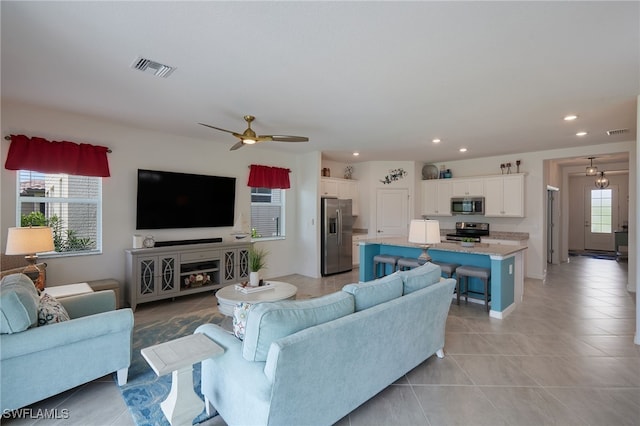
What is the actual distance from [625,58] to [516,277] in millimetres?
2991

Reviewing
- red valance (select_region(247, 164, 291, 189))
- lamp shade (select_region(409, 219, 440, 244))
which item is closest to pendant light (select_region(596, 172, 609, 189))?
lamp shade (select_region(409, 219, 440, 244))

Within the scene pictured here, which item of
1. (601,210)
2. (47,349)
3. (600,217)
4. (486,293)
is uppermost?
(601,210)

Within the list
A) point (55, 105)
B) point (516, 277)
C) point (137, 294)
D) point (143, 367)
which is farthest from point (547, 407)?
point (55, 105)

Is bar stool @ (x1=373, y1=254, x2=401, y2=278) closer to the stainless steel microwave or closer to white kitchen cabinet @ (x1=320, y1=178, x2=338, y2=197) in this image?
white kitchen cabinet @ (x1=320, y1=178, x2=338, y2=197)

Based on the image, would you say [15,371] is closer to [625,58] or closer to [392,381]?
[392,381]

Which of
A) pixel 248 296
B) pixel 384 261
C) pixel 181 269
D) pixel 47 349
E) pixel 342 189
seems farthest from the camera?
pixel 342 189

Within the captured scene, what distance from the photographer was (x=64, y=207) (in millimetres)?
3949

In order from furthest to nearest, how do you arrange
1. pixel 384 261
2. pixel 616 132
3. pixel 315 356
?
1. pixel 384 261
2. pixel 616 132
3. pixel 315 356

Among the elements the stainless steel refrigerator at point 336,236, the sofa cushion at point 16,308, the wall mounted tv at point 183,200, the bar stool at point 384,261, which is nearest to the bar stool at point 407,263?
the bar stool at point 384,261

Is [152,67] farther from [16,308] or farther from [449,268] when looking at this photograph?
[449,268]

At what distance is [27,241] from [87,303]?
818mm

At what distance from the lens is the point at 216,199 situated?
525 cm

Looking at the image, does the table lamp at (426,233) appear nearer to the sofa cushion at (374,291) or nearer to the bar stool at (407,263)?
the bar stool at (407,263)

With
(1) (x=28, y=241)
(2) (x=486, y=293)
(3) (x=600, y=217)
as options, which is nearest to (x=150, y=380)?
(1) (x=28, y=241)
